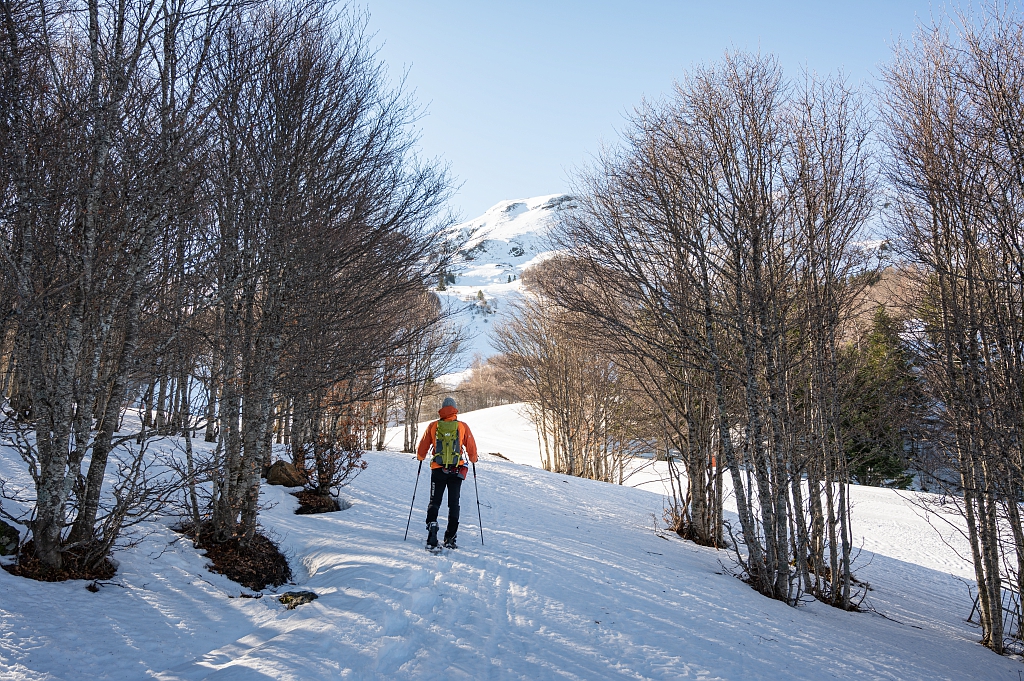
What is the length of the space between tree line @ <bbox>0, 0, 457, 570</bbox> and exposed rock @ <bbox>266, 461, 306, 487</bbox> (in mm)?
2028

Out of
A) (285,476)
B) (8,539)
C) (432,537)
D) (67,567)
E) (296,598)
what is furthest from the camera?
(285,476)

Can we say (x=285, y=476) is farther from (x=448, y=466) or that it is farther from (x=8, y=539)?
(x=8, y=539)

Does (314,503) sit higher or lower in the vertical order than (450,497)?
lower

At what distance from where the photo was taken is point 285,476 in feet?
34.0

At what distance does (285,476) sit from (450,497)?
503cm

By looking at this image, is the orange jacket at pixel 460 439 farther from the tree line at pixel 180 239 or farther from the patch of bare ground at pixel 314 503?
the patch of bare ground at pixel 314 503

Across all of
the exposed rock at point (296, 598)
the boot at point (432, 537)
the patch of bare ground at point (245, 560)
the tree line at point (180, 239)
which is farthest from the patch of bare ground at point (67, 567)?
the boot at point (432, 537)

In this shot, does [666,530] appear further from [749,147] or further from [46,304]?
[46,304]

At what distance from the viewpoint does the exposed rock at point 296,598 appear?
5051mm

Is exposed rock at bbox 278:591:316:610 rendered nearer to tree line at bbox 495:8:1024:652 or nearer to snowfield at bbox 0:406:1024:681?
snowfield at bbox 0:406:1024:681

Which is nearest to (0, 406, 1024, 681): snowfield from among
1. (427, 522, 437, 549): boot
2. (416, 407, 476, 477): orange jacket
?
(427, 522, 437, 549): boot

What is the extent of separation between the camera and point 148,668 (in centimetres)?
367

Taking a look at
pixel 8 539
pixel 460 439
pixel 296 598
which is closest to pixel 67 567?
pixel 8 539

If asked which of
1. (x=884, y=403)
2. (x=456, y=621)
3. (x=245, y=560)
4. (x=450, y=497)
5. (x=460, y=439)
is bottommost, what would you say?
(x=456, y=621)
